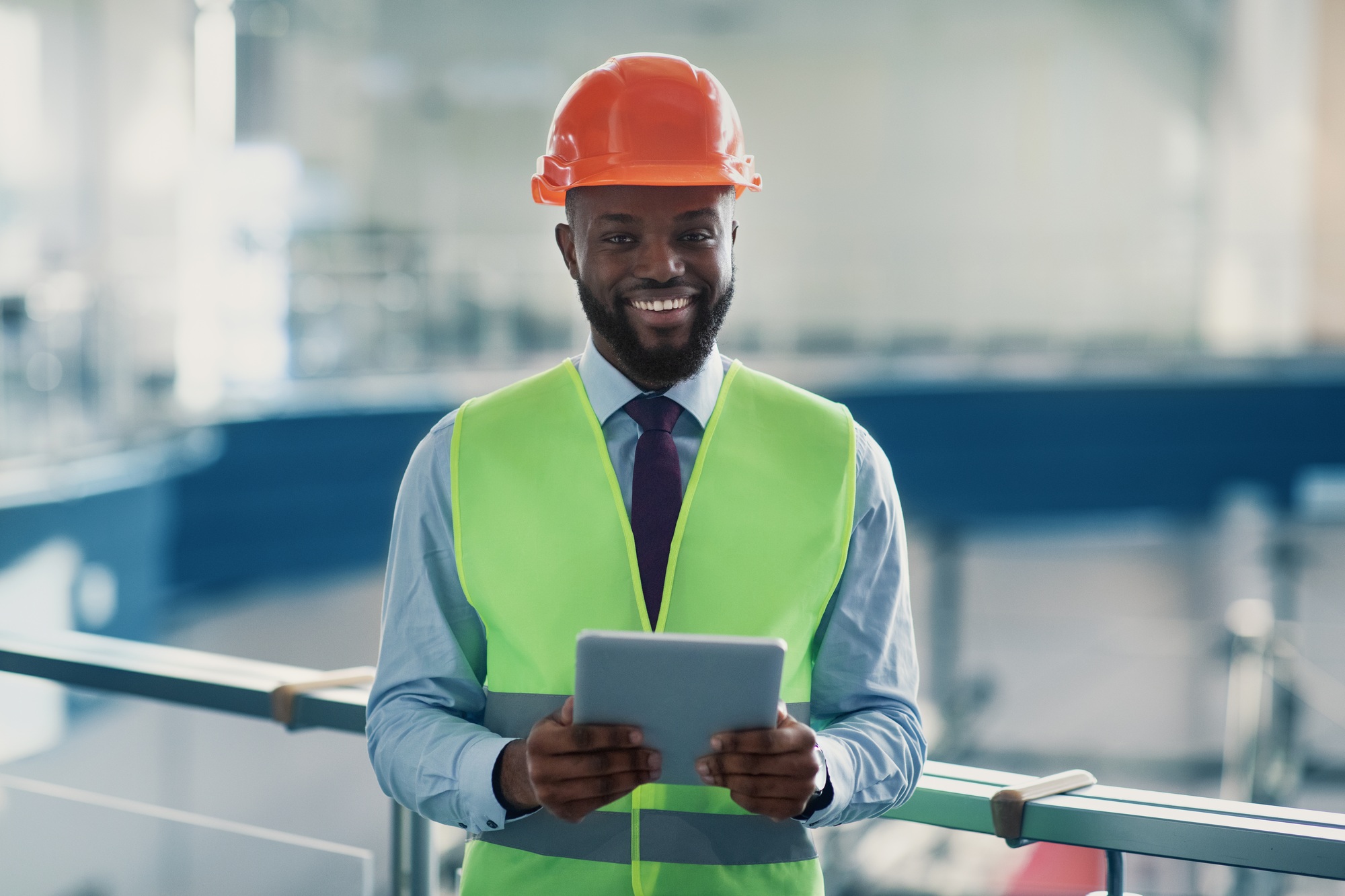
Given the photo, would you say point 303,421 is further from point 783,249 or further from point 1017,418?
point 783,249

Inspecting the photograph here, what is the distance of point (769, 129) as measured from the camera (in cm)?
1619

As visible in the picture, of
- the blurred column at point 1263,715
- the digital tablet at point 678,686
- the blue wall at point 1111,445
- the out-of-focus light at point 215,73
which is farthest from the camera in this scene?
the out-of-focus light at point 215,73

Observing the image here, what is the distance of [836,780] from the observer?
148 cm

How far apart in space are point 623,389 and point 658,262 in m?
0.18

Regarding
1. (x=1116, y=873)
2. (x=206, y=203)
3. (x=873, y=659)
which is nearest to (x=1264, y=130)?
(x=206, y=203)

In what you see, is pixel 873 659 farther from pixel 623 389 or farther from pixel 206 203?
pixel 206 203

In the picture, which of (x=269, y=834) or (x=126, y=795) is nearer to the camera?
(x=269, y=834)

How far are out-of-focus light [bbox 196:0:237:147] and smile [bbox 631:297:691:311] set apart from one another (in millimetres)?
11673

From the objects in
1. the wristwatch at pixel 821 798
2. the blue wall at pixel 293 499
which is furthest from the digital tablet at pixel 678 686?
the blue wall at pixel 293 499

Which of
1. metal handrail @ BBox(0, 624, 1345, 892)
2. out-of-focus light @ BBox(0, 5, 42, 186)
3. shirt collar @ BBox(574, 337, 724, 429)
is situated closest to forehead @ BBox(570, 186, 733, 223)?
shirt collar @ BBox(574, 337, 724, 429)

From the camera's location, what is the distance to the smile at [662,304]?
164 centimetres

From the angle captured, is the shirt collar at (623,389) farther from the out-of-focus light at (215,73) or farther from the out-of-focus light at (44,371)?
the out-of-focus light at (215,73)

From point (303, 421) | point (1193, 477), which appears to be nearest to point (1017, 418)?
point (1193, 477)

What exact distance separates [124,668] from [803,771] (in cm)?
135
